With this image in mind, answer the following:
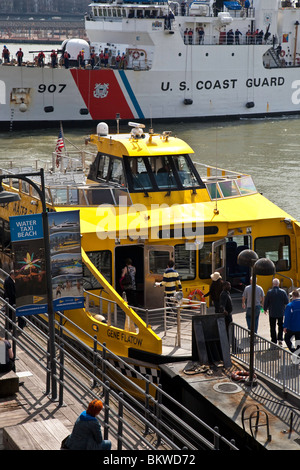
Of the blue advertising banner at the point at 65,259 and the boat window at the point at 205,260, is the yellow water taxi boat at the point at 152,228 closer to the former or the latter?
the boat window at the point at 205,260

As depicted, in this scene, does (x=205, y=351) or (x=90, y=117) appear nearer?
(x=205, y=351)

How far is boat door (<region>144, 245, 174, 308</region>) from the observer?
16000 millimetres

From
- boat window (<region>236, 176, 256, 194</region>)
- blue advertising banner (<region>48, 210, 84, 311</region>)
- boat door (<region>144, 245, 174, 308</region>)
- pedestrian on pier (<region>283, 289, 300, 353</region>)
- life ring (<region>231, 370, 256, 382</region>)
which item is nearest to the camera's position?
blue advertising banner (<region>48, 210, 84, 311</region>)

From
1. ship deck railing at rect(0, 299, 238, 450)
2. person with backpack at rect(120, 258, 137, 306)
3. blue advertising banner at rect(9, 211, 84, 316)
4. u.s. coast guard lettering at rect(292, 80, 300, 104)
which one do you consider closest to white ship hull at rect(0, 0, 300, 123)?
u.s. coast guard lettering at rect(292, 80, 300, 104)

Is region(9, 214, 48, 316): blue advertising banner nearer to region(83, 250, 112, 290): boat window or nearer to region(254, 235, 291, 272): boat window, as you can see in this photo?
region(83, 250, 112, 290): boat window

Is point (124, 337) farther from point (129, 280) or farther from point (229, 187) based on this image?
point (229, 187)

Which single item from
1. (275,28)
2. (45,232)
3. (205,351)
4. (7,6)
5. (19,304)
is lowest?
(205,351)

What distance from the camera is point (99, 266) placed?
632 inches

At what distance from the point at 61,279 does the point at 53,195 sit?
5.29 metres

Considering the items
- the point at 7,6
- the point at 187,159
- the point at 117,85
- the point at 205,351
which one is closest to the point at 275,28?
the point at 117,85

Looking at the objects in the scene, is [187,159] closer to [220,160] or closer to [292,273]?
[292,273]

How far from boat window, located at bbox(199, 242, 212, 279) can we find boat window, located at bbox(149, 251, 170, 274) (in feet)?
→ 2.40

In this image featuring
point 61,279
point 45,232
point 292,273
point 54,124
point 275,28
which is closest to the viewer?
point 45,232

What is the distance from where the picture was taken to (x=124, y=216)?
16781mm
